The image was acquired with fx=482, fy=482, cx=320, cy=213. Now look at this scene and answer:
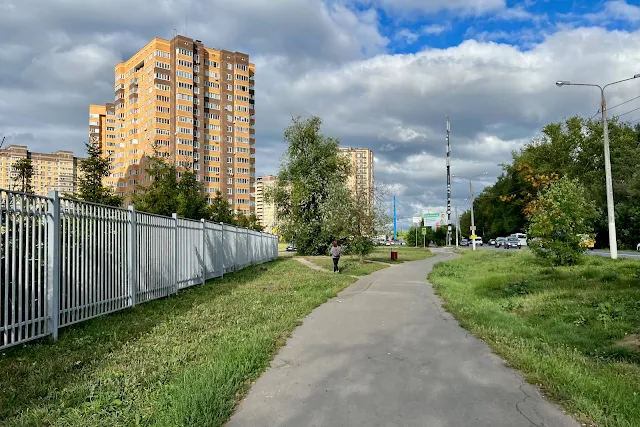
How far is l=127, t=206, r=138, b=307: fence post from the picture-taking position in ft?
31.8

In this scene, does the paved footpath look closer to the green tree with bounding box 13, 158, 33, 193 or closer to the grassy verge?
the grassy verge

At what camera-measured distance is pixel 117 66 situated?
108 m

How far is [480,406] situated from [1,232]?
5774mm

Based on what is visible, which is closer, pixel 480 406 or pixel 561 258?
pixel 480 406

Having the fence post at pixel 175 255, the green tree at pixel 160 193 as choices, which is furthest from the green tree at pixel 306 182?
the fence post at pixel 175 255

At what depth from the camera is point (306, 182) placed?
4256 centimetres

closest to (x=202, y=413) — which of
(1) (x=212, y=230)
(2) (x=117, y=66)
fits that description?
(1) (x=212, y=230)

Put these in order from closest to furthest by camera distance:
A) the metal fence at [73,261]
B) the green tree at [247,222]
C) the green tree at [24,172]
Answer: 1. the metal fence at [73,261]
2. the green tree at [24,172]
3. the green tree at [247,222]

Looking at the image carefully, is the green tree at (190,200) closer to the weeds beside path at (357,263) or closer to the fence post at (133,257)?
the weeds beside path at (357,263)

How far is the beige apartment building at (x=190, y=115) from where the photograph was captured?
96688 millimetres

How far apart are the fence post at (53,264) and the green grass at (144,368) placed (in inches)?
12.1

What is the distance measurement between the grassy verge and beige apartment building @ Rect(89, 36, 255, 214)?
84596 millimetres

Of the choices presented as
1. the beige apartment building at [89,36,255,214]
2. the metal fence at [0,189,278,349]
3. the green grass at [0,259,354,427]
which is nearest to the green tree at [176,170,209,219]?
the metal fence at [0,189,278,349]

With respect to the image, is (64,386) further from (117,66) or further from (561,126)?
(117,66)
